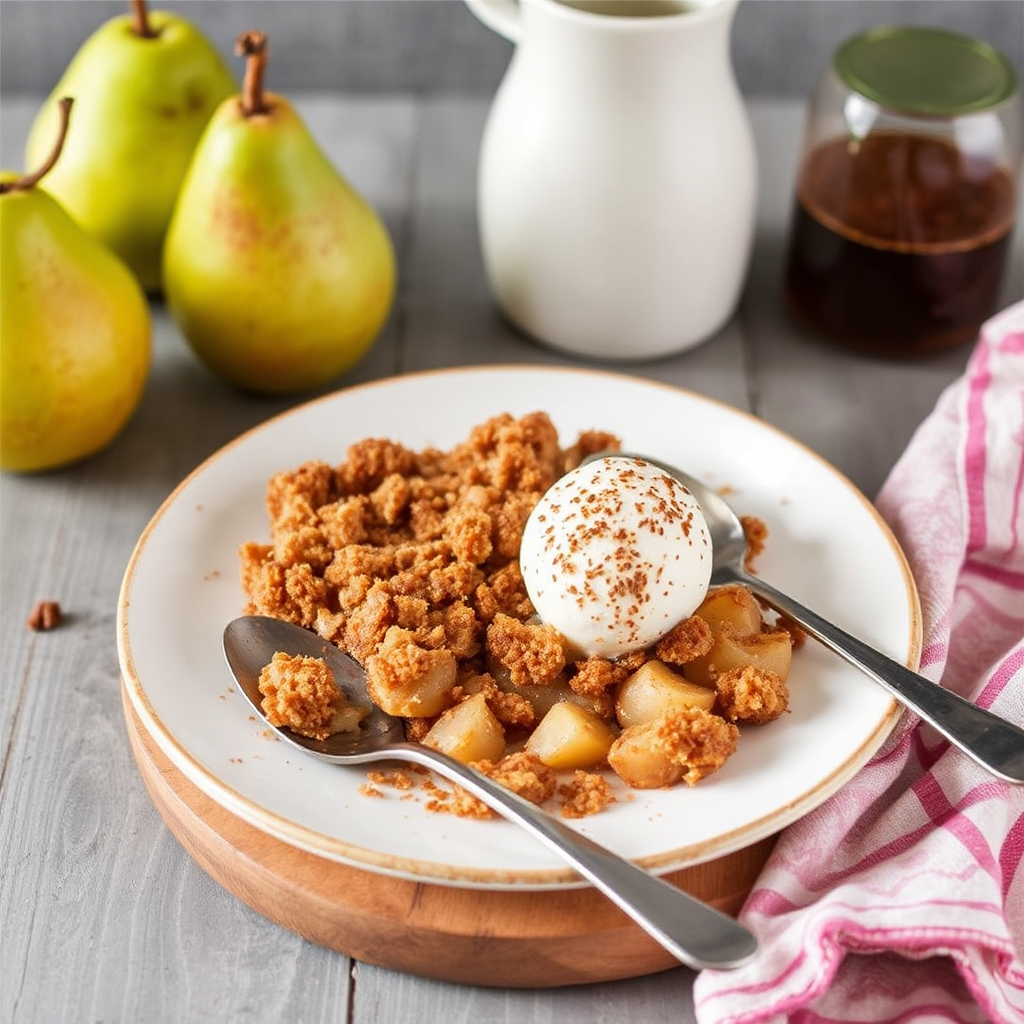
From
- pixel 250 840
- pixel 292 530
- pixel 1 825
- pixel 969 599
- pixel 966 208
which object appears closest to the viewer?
pixel 250 840

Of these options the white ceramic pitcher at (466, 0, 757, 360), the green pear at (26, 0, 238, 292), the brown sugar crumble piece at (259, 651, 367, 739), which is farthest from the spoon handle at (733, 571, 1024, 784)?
the green pear at (26, 0, 238, 292)

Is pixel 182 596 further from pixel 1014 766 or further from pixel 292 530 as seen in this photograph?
pixel 1014 766

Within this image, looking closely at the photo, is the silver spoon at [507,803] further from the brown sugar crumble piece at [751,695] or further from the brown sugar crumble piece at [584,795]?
the brown sugar crumble piece at [751,695]

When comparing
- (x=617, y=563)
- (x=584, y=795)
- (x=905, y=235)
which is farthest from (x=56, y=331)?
(x=905, y=235)

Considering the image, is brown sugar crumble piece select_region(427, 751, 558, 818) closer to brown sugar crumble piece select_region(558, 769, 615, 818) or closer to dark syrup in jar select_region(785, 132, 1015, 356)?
brown sugar crumble piece select_region(558, 769, 615, 818)

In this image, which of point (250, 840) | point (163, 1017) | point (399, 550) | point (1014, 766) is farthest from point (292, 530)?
point (1014, 766)
